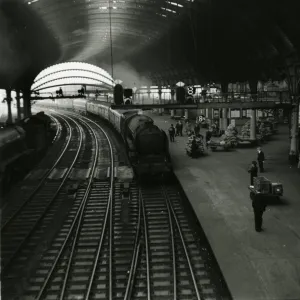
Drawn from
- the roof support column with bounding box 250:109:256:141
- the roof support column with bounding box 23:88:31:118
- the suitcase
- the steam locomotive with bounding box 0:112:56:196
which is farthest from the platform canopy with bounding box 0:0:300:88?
the suitcase

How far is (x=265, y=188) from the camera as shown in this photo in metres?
15.8

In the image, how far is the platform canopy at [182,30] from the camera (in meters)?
21.7

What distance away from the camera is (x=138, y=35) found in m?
49.6

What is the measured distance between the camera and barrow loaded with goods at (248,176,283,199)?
15.4 meters

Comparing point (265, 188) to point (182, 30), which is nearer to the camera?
point (265, 188)

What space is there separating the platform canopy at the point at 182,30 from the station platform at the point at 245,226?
706 centimetres

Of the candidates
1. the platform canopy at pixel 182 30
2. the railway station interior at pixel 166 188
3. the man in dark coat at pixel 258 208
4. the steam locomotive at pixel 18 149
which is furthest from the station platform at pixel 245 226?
the steam locomotive at pixel 18 149

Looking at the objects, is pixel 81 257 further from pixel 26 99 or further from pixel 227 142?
pixel 26 99

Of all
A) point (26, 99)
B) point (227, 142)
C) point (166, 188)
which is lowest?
Result: point (166, 188)

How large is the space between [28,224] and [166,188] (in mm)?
7255

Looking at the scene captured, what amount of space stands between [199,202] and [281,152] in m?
13.9

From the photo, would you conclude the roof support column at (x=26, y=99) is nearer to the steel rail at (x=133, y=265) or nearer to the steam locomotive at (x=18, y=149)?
the steam locomotive at (x=18, y=149)

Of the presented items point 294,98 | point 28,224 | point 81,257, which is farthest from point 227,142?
point 81,257

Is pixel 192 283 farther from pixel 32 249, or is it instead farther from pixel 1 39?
pixel 1 39
